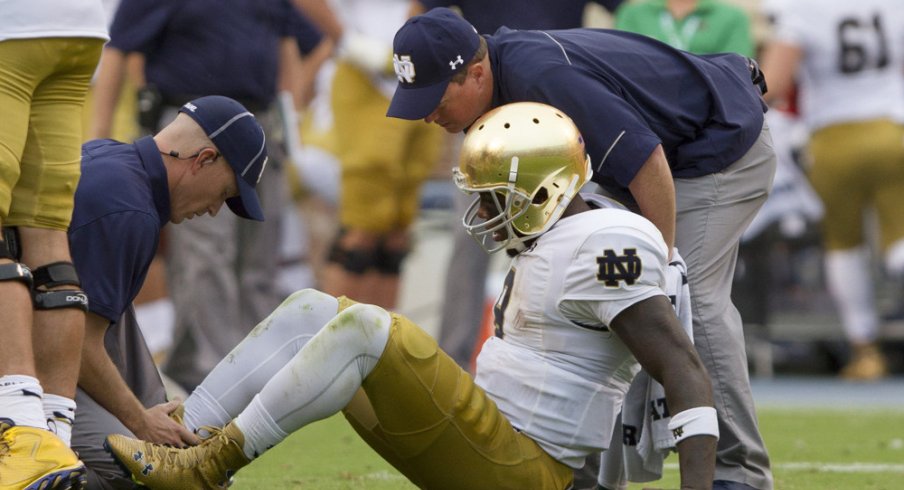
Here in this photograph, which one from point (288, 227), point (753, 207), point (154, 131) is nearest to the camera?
point (753, 207)

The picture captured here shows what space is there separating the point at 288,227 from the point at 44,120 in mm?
5697

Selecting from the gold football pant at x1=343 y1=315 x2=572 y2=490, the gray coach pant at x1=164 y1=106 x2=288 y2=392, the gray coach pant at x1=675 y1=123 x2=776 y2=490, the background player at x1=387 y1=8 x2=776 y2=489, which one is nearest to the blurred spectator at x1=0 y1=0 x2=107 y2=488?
the gold football pant at x1=343 y1=315 x2=572 y2=490

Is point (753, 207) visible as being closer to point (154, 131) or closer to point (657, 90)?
point (657, 90)

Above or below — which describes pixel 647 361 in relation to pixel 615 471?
above

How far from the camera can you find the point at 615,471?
165 inches

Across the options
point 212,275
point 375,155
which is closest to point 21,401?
point 212,275

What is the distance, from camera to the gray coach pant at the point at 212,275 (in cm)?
708

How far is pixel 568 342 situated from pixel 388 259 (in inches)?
177

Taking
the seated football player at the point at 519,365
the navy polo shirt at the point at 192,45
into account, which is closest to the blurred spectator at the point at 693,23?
the navy polo shirt at the point at 192,45

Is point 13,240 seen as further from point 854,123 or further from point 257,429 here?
point 854,123

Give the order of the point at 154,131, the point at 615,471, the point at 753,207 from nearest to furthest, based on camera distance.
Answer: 1. the point at 615,471
2. the point at 753,207
3. the point at 154,131

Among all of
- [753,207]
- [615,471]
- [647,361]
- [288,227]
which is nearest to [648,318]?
[647,361]

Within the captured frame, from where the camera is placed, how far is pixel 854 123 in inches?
342

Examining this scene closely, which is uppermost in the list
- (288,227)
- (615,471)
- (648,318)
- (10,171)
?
(10,171)
